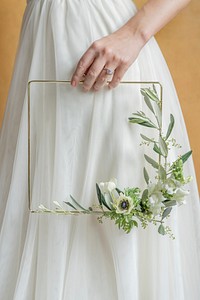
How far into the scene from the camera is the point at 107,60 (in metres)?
0.91

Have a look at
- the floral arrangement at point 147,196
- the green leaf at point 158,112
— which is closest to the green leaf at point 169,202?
the floral arrangement at point 147,196

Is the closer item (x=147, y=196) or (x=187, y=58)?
(x=147, y=196)

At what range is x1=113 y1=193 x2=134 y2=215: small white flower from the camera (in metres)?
0.85

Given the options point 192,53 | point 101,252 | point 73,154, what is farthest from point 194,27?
point 101,252

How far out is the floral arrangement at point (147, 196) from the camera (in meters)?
0.87

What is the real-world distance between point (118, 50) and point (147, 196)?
10.4 inches

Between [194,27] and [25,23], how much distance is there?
54 centimetres

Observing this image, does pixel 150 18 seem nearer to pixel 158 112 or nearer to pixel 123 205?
pixel 158 112

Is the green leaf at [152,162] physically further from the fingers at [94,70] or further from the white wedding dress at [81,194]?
the fingers at [94,70]

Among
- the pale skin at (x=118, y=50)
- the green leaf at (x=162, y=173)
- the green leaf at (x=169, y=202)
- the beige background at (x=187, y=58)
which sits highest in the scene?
the beige background at (x=187, y=58)

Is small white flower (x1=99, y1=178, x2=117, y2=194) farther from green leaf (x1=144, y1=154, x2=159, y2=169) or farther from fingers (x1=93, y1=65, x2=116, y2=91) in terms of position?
fingers (x1=93, y1=65, x2=116, y2=91)

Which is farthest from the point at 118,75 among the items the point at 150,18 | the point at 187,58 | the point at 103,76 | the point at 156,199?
the point at 187,58

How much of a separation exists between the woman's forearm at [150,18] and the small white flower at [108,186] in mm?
268

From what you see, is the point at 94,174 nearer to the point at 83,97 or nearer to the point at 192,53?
the point at 83,97
